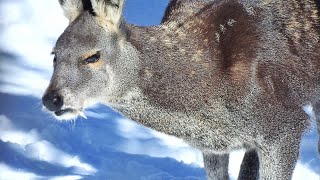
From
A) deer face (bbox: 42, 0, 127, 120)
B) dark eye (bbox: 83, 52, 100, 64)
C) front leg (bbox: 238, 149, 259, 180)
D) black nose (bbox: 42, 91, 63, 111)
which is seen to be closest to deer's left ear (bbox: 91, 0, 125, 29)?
deer face (bbox: 42, 0, 127, 120)

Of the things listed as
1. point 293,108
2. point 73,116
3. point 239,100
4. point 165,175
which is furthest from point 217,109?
point 165,175

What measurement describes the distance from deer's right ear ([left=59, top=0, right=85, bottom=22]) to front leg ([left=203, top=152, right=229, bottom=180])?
3.06 ft

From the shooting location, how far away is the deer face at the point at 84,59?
264 cm

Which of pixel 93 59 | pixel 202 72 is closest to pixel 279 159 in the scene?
pixel 202 72

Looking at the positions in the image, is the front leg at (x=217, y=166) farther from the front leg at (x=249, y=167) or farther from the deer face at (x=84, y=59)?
the deer face at (x=84, y=59)

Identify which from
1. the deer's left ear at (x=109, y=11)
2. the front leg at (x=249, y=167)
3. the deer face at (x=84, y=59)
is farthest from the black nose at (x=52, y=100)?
the front leg at (x=249, y=167)

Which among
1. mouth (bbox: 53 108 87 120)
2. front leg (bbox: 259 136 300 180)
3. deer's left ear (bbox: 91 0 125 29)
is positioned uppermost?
deer's left ear (bbox: 91 0 125 29)

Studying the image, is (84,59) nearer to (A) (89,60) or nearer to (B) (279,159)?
(A) (89,60)

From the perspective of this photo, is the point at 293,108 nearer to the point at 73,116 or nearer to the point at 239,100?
the point at 239,100

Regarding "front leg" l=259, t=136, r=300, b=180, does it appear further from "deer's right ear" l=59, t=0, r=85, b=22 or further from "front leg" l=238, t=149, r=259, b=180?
"deer's right ear" l=59, t=0, r=85, b=22

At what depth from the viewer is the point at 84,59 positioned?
266 centimetres

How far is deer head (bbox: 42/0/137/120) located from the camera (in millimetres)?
2641

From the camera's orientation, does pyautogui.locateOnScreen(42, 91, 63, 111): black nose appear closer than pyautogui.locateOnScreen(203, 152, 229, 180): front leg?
Yes

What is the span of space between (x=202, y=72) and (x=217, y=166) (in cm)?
63
